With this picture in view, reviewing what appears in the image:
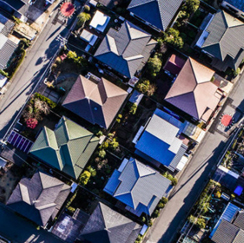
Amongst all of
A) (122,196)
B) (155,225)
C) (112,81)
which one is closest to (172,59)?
(112,81)

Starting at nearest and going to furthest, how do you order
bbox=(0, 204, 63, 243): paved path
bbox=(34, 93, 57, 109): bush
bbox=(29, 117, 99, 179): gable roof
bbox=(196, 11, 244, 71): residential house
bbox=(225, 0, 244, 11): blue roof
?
bbox=(196, 11, 244, 71): residential house < bbox=(29, 117, 99, 179): gable roof < bbox=(225, 0, 244, 11): blue roof < bbox=(34, 93, 57, 109): bush < bbox=(0, 204, 63, 243): paved path

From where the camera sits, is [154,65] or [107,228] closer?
[107,228]

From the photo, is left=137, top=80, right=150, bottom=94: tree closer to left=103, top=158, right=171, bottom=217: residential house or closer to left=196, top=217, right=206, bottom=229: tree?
left=103, top=158, right=171, bottom=217: residential house

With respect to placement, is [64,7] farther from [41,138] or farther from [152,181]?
[152,181]

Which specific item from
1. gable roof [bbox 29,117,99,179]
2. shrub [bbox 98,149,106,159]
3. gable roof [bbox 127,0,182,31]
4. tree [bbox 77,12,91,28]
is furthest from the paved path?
gable roof [bbox 127,0,182,31]

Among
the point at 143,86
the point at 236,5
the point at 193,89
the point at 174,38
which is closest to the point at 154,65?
the point at 143,86

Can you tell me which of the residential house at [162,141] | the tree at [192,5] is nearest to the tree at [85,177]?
the residential house at [162,141]

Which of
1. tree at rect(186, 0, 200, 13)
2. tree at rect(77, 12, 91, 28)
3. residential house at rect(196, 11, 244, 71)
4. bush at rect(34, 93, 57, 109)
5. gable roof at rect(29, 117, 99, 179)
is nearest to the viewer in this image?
residential house at rect(196, 11, 244, 71)

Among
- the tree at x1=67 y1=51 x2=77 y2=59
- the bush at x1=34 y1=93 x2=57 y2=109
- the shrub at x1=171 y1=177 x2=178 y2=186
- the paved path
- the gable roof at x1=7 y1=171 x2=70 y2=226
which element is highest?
the tree at x1=67 y1=51 x2=77 y2=59

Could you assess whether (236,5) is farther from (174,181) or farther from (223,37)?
(174,181)
